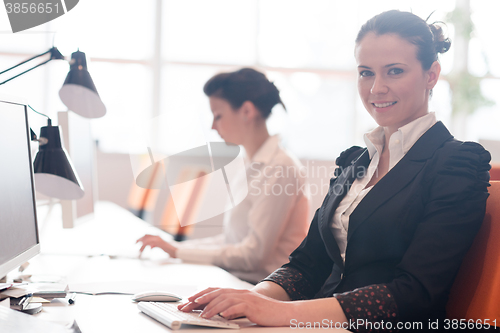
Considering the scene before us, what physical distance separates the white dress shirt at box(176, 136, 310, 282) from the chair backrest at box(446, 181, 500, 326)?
0.87 meters

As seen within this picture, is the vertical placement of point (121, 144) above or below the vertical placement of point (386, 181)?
below

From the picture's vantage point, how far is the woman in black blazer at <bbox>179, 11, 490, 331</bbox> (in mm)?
890

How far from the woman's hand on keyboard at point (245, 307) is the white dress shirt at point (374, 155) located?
36 cm

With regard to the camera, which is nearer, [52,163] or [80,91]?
[52,163]

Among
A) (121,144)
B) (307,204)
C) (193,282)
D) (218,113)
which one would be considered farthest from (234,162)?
(193,282)

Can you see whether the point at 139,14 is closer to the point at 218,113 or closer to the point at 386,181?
the point at 218,113

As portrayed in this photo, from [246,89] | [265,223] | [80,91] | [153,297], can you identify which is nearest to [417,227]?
[153,297]

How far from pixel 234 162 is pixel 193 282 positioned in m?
2.71

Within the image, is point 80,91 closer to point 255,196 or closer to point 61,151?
point 61,151

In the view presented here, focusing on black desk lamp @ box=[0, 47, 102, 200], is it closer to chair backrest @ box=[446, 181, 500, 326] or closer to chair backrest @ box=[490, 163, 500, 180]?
chair backrest @ box=[446, 181, 500, 326]

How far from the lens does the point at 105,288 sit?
1.18 m

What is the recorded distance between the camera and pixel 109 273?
4.60 feet

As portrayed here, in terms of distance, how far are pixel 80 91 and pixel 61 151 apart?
0.33m

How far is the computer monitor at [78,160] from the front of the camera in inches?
64.4
